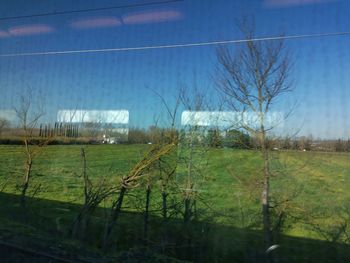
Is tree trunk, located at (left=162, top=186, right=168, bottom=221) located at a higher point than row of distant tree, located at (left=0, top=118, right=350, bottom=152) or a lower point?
lower

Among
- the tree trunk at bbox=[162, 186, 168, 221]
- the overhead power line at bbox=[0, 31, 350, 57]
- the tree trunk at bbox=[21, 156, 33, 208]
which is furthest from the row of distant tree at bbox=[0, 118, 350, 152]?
the overhead power line at bbox=[0, 31, 350, 57]

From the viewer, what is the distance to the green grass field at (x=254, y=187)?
568 centimetres

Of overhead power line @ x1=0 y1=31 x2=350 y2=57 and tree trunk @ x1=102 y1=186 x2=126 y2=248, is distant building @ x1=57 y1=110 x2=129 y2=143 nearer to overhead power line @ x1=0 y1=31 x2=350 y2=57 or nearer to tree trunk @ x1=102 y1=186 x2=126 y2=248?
tree trunk @ x1=102 y1=186 x2=126 y2=248

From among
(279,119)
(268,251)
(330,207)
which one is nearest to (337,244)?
(330,207)

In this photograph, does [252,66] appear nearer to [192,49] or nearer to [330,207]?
[192,49]

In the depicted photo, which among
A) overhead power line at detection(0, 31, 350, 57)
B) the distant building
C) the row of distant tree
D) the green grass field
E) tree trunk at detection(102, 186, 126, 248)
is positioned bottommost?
tree trunk at detection(102, 186, 126, 248)

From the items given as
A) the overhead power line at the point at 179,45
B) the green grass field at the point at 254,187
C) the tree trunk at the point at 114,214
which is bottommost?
Answer: the tree trunk at the point at 114,214

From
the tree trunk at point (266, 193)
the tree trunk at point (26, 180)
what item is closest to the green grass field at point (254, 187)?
the tree trunk at point (266, 193)

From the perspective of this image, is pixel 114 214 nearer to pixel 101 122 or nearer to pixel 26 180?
pixel 101 122

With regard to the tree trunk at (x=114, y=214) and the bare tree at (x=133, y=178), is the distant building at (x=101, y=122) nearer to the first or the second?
the bare tree at (x=133, y=178)

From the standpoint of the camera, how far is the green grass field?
5676 millimetres

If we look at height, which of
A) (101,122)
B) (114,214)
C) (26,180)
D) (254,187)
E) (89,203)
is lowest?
(114,214)

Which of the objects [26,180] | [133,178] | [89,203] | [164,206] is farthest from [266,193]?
[26,180]

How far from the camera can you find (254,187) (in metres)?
6.03
